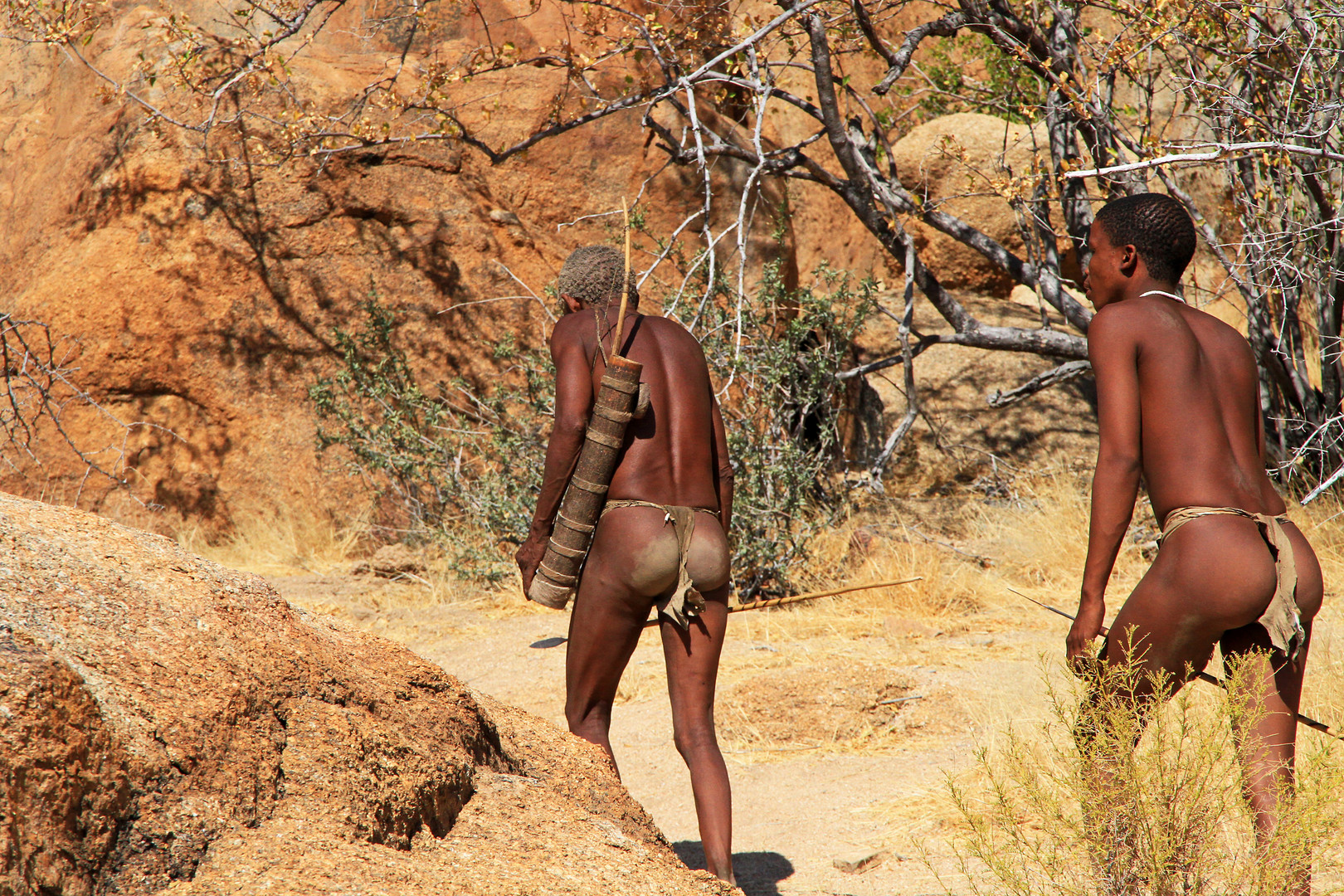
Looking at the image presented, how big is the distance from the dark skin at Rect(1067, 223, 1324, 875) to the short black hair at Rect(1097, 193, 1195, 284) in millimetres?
146

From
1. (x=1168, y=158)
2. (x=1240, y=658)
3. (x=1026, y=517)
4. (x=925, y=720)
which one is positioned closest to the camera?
(x=1240, y=658)

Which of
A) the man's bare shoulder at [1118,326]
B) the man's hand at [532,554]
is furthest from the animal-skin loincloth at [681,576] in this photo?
the man's bare shoulder at [1118,326]

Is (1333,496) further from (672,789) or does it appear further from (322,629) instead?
(322,629)

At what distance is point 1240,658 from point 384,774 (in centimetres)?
179

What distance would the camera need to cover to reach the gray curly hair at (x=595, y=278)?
3215 mm

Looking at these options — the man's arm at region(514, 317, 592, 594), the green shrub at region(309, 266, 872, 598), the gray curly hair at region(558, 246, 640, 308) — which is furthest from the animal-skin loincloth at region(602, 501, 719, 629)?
the green shrub at region(309, 266, 872, 598)

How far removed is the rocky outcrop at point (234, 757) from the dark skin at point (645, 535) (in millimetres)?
461

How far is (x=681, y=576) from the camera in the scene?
2.99 m

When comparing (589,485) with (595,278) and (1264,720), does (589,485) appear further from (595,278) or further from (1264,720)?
(1264,720)

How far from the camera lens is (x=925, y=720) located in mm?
4641

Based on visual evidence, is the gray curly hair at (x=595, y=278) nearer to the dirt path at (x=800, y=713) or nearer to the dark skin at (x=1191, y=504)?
the dark skin at (x=1191, y=504)

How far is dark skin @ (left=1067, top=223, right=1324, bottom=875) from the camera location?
95.7 inches

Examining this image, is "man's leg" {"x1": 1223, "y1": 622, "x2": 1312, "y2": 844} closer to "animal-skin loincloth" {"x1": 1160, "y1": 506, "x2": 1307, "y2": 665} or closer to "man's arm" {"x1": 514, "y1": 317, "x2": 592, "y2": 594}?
"animal-skin loincloth" {"x1": 1160, "y1": 506, "x2": 1307, "y2": 665}

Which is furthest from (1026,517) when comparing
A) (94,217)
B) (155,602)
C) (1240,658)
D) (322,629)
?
(94,217)
